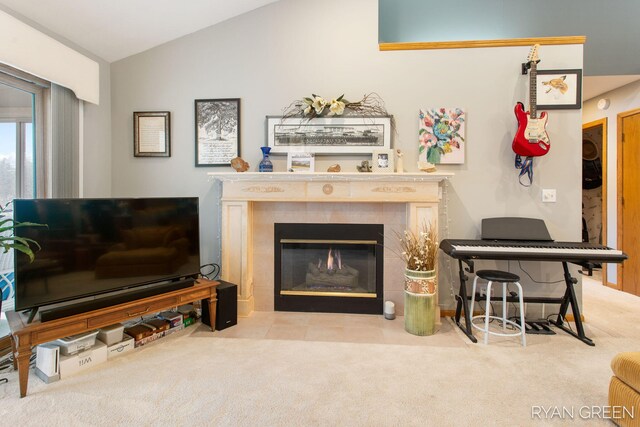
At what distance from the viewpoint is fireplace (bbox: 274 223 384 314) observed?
296cm

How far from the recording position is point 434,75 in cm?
291

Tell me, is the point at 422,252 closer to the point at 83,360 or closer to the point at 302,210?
the point at 302,210

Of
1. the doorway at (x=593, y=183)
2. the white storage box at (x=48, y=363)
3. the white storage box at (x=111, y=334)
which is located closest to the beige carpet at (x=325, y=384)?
the white storage box at (x=48, y=363)

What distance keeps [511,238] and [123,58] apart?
3882 mm

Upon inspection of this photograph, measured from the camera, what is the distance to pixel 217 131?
120 inches

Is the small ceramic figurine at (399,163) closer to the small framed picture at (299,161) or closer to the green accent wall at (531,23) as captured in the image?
the small framed picture at (299,161)

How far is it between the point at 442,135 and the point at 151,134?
8.92 ft

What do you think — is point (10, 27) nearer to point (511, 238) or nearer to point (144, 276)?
point (144, 276)

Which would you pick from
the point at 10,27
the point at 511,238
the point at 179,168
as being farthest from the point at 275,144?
the point at 511,238

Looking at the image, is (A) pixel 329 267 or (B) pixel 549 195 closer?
(B) pixel 549 195

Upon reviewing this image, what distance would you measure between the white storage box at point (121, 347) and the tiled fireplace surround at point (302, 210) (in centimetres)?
86

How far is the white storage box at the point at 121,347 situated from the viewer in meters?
2.14

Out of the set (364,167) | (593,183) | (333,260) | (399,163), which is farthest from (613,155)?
(333,260)

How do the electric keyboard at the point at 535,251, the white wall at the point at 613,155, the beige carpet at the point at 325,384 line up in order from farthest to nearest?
the white wall at the point at 613,155, the electric keyboard at the point at 535,251, the beige carpet at the point at 325,384
